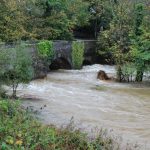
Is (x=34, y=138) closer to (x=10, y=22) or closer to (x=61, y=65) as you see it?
(x=10, y=22)

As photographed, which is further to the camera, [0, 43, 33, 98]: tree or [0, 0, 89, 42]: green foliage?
[0, 0, 89, 42]: green foliage

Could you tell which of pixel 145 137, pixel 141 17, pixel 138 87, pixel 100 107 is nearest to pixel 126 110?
pixel 100 107

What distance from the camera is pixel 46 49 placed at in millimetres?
26469

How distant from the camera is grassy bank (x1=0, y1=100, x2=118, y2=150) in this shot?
27.9 feet

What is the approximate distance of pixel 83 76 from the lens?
27547 mm

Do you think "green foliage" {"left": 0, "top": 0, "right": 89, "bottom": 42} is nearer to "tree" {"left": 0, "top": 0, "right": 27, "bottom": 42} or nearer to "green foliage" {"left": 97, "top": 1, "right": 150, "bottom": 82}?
"tree" {"left": 0, "top": 0, "right": 27, "bottom": 42}

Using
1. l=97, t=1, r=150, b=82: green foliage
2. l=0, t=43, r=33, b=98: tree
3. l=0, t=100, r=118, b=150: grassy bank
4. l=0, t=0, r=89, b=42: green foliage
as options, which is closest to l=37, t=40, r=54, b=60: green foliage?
l=0, t=0, r=89, b=42: green foliage

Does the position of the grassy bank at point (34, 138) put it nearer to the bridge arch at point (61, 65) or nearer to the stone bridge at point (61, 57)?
the stone bridge at point (61, 57)

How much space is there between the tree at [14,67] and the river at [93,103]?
0.96m

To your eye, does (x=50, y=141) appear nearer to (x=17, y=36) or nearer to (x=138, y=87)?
(x=138, y=87)

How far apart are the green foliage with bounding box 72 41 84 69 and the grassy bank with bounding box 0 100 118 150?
20.1 m

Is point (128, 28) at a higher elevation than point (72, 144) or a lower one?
higher

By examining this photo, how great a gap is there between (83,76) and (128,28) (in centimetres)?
381

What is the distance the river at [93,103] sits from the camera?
14398 mm
